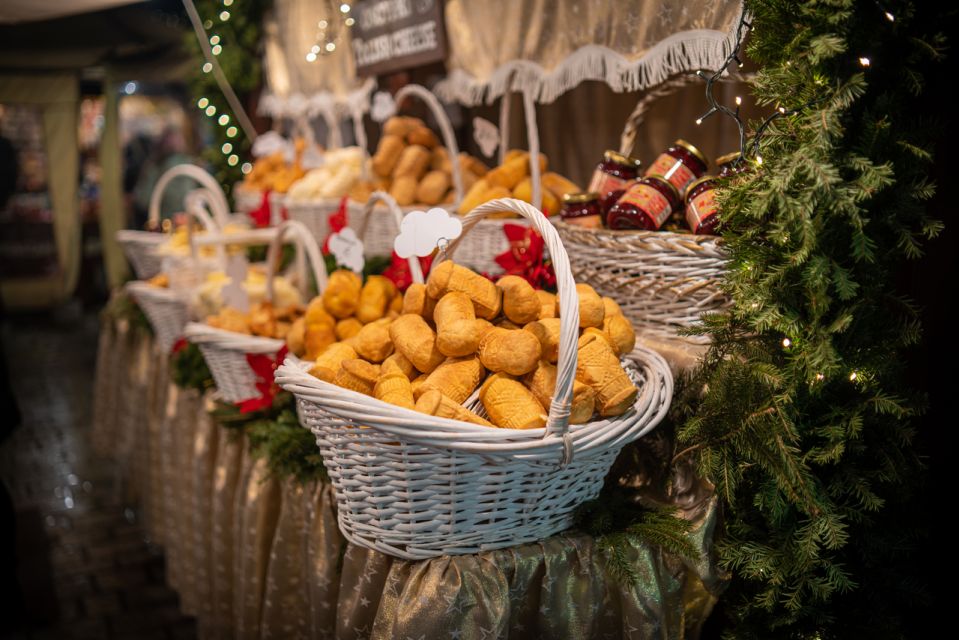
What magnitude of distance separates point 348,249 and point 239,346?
0.40 m

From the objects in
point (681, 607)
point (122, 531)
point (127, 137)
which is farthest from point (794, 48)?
point (127, 137)

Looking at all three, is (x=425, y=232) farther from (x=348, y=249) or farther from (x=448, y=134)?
(x=448, y=134)

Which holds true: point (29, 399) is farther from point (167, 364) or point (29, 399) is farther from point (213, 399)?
point (213, 399)

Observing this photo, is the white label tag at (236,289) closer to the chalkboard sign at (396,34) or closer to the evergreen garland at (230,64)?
the chalkboard sign at (396,34)

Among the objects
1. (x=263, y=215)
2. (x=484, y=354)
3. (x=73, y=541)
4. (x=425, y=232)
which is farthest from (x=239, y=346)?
(x=73, y=541)

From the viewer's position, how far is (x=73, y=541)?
340 centimetres

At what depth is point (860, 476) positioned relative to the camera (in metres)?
1.38

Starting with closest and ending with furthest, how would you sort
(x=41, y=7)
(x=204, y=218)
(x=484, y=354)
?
(x=484, y=354)
(x=204, y=218)
(x=41, y=7)

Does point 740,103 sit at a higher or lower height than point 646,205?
higher

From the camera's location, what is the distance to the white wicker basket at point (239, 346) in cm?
203

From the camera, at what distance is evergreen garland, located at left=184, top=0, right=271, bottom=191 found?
4.59m

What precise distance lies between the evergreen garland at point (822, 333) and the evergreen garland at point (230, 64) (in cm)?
392

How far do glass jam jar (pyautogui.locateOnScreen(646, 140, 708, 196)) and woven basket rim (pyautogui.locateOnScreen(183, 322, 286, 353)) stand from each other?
3.50 ft

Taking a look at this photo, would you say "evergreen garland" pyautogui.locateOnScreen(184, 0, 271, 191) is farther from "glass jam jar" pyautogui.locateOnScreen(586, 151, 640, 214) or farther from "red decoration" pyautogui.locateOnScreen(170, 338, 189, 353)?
"glass jam jar" pyautogui.locateOnScreen(586, 151, 640, 214)
